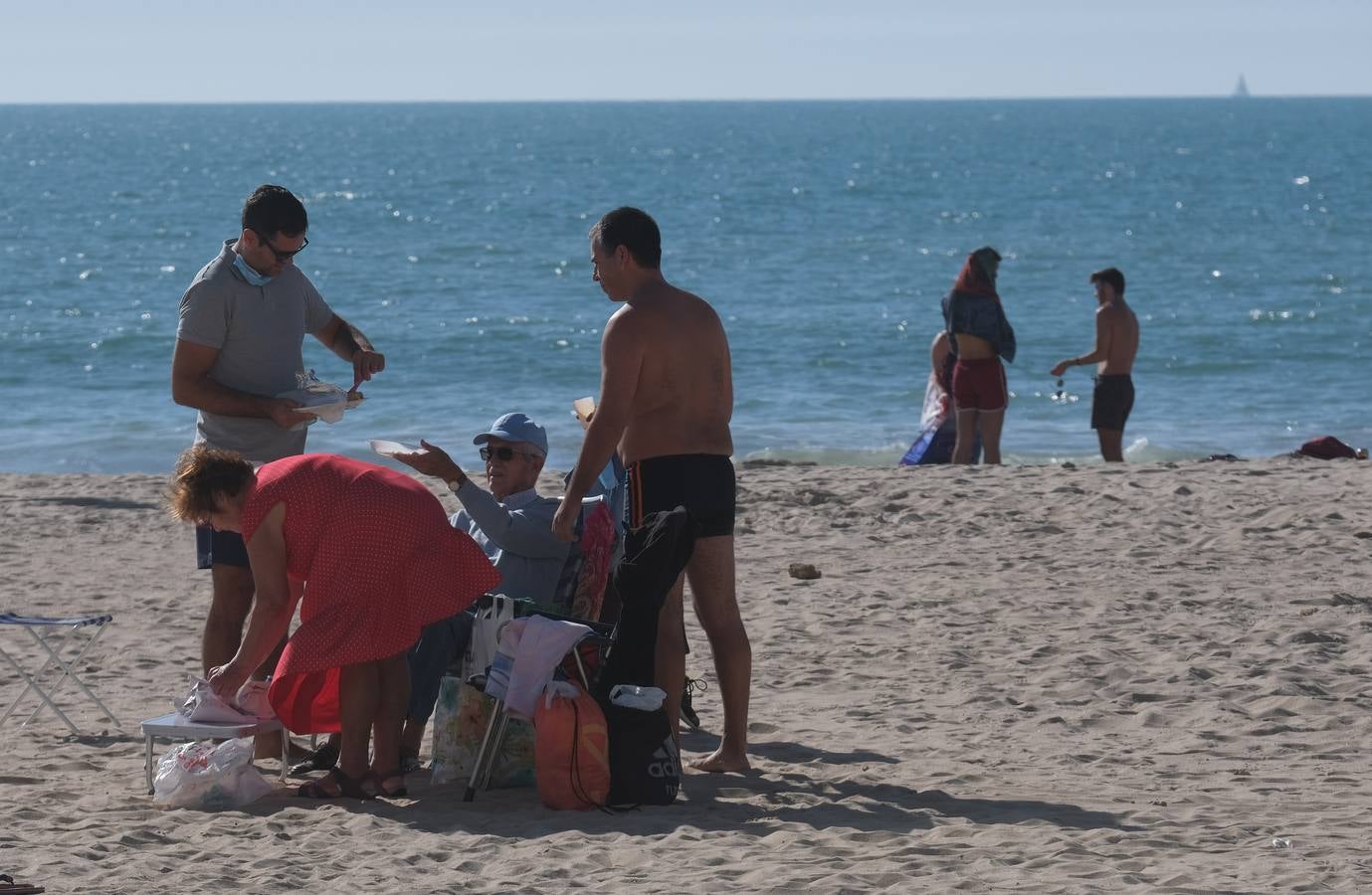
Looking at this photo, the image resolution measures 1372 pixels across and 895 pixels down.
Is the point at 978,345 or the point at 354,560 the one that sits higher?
the point at 978,345

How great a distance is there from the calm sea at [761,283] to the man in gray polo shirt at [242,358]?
9564mm

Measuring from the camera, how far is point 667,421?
4.74 meters

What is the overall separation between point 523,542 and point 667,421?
557 mm

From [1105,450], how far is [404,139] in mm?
97945

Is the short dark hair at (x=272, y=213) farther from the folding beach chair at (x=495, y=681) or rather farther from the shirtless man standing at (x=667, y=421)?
the folding beach chair at (x=495, y=681)

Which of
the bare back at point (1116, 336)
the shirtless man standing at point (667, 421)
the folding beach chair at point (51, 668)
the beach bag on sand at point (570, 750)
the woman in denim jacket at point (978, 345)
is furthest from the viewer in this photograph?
the bare back at point (1116, 336)

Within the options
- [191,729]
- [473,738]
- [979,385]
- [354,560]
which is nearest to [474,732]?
[473,738]

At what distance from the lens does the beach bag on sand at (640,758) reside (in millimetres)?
4594

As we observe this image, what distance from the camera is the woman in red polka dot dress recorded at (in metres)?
4.46

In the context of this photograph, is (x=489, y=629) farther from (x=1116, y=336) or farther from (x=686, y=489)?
(x=1116, y=336)

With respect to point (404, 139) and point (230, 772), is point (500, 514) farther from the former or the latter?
point (404, 139)

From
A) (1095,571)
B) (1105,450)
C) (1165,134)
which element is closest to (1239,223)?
(1105,450)

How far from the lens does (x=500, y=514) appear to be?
4871mm

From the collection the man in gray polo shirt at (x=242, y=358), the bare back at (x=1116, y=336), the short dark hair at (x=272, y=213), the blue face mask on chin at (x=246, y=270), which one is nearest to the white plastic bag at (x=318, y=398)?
the man in gray polo shirt at (x=242, y=358)
